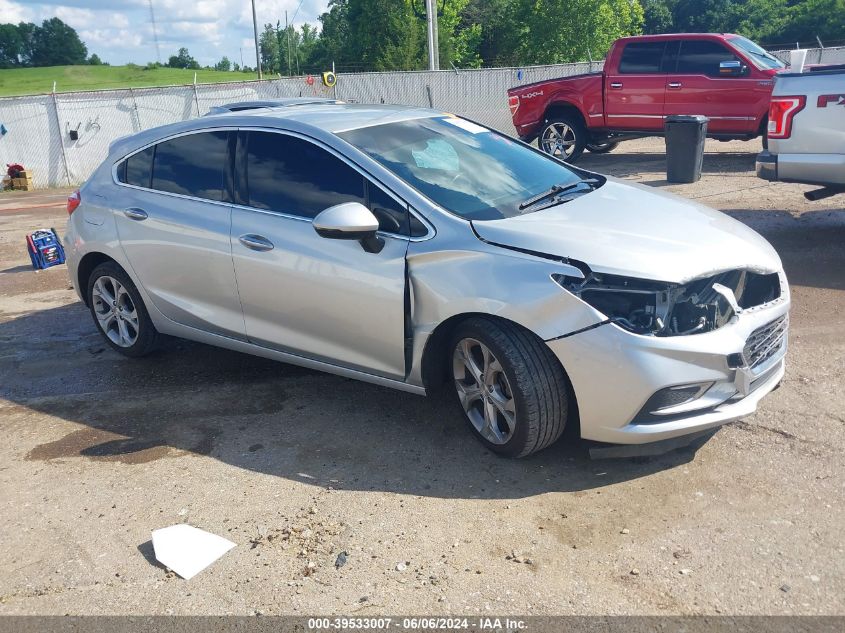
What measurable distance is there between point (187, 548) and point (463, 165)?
257cm

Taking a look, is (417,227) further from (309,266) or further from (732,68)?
(732,68)

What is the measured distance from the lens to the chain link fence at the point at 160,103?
20234 millimetres

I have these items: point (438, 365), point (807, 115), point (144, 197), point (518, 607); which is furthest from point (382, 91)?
point (518, 607)

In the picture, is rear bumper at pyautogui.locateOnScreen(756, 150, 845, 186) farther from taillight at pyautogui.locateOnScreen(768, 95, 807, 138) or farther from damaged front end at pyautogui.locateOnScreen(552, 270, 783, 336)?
damaged front end at pyautogui.locateOnScreen(552, 270, 783, 336)

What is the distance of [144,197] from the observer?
5461 millimetres

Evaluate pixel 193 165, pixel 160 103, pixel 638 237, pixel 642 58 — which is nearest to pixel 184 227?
pixel 193 165

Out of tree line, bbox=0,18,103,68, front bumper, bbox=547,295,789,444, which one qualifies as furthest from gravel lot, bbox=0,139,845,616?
tree line, bbox=0,18,103,68

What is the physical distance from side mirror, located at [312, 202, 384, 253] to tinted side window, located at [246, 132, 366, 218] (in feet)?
0.86

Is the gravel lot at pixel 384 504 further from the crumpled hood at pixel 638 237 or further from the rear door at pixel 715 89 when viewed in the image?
the rear door at pixel 715 89

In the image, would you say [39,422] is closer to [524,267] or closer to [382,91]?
[524,267]

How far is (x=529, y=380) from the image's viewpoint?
3.78m

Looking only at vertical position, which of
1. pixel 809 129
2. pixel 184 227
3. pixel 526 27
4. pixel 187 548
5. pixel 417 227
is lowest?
pixel 187 548

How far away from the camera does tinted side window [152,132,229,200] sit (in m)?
5.07

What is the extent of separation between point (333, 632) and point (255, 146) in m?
3.01
